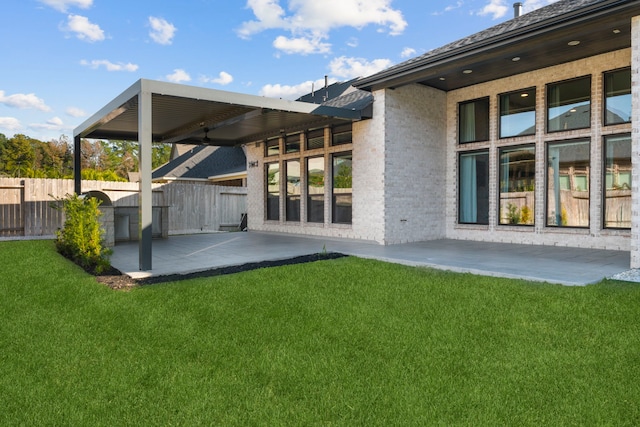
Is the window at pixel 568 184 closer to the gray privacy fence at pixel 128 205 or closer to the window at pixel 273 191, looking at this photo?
the window at pixel 273 191

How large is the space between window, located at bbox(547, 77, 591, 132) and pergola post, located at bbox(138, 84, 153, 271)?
8.20 m

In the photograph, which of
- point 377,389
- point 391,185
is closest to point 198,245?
point 391,185

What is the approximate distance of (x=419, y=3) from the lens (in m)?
13.7

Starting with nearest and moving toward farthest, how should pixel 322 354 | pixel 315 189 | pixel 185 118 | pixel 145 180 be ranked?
pixel 322 354 → pixel 145 180 → pixel 185 118 → pixel 315 189

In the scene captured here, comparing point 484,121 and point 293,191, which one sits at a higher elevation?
point 484,121

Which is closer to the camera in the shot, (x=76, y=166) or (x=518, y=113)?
(x=518, y=113)

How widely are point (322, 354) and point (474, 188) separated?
8.47 metres

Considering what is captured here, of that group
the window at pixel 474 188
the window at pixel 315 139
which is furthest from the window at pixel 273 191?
the window at pixel 474 188

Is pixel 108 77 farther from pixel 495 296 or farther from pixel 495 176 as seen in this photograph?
pixel 495 296

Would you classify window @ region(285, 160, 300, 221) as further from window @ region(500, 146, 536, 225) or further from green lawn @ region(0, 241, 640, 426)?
green lawn @ region(0, 241, 640, 426)

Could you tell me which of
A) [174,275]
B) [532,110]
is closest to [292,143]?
[532,110]

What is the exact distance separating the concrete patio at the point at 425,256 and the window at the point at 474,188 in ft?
2.97

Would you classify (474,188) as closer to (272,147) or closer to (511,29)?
(511,29)

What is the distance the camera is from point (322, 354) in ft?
10.7
